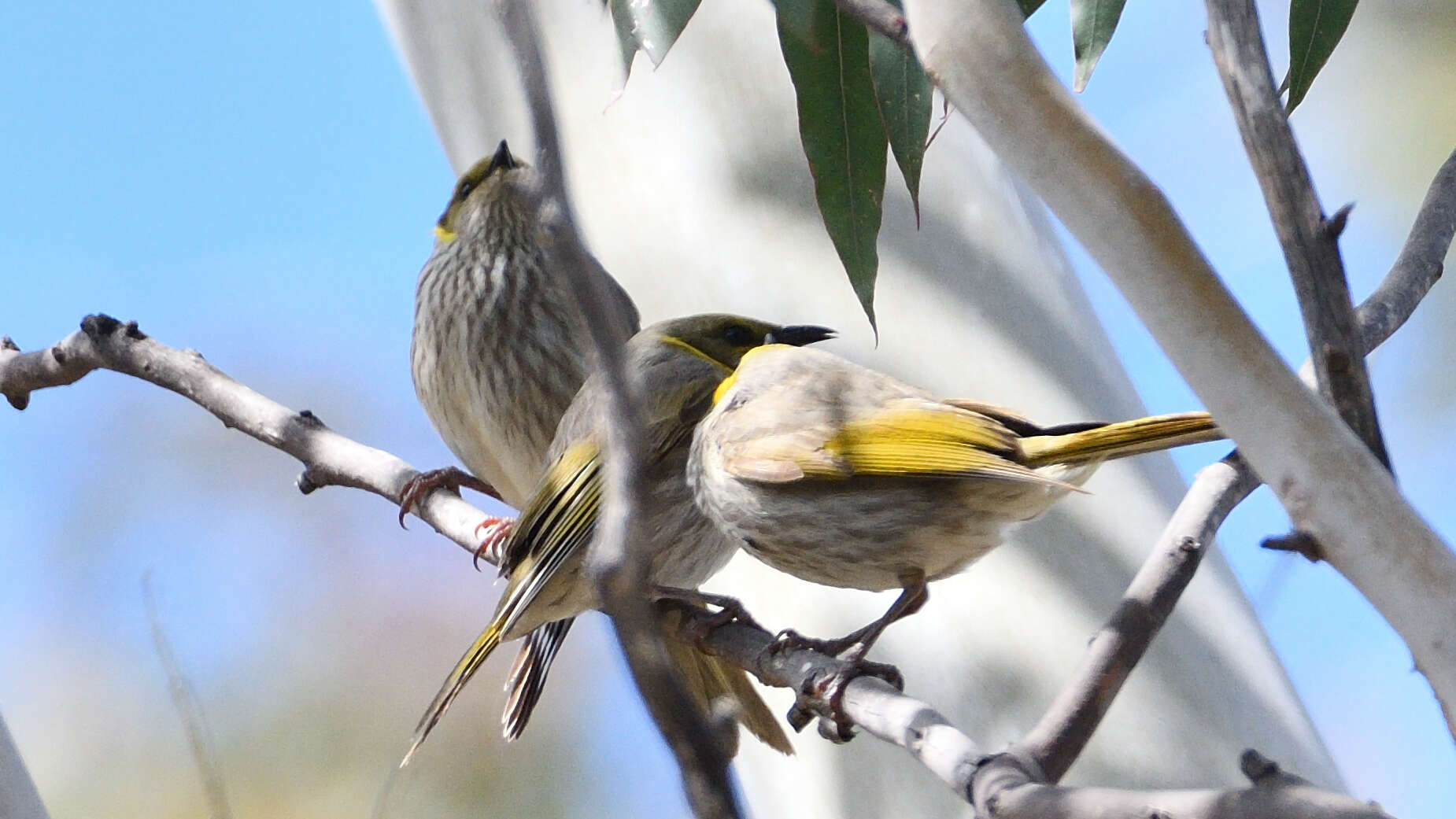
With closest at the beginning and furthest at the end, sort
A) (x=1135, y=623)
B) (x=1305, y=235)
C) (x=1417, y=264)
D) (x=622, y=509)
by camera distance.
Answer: (x=622, y=509) < (x=1305, y=235) < (x=1135, y=623) < (x=1417, y=264)

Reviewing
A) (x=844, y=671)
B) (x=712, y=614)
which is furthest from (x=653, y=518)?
(x=844, y=671)

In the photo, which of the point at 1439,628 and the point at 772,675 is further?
the point at 772,675

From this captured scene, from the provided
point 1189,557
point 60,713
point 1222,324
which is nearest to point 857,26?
point 1189,557

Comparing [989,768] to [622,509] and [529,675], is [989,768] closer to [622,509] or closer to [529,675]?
[622,509]

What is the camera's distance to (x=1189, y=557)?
1.29 meters

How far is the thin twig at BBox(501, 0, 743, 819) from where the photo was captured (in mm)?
463

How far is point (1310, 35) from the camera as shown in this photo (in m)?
1.70

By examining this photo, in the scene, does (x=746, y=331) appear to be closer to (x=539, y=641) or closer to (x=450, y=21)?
(x=539, y=641)

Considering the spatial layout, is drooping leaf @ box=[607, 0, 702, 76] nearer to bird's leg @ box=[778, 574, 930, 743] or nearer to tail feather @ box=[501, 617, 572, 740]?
bird's leg @ box=[778, 574, 930, 743]

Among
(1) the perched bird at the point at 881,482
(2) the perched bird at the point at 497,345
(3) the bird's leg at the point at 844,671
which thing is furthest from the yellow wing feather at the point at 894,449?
(2) the perched bird at the point at 497,345

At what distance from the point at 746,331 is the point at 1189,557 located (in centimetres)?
92

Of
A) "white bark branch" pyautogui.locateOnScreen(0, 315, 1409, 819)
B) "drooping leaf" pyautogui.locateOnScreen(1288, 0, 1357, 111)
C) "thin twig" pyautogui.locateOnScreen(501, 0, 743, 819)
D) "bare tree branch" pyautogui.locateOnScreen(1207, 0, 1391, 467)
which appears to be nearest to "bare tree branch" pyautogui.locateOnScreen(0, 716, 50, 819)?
"white bark branch" pyautogui.locateOnScreen(0, 315, 1409, 819)

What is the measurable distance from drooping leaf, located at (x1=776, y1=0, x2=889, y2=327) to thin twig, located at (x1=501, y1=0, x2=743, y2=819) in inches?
51.1

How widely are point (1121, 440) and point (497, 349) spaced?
1390mm
